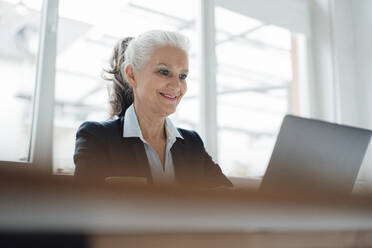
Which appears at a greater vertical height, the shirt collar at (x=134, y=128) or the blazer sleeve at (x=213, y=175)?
the shirt collar at (x=134, y=128)

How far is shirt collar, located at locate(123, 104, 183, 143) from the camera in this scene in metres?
1.68

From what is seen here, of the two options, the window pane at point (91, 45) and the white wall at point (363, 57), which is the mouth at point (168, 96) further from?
the white wall at point (363, 57)

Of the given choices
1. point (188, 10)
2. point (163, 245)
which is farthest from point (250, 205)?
point (188, 10)

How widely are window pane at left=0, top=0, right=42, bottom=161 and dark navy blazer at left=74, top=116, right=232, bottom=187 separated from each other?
0.73 metres

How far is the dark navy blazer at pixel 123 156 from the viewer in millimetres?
1505

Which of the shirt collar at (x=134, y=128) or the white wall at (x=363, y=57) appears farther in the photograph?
the white wall at (x=363, y=57)

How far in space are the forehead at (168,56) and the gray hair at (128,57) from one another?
2 centimetres

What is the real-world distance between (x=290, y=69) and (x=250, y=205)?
3.73 m

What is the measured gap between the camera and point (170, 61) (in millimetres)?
1819

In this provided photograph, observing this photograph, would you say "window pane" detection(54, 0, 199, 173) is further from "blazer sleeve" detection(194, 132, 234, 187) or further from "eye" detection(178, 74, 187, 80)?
"blazer sleeve" detection(194, 132, 234, 187)

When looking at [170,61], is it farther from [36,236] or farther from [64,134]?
[36,236]

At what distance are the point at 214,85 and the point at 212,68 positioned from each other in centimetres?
13

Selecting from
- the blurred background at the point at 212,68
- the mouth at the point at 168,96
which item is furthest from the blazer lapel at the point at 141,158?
the blurred background at the point at 212,68

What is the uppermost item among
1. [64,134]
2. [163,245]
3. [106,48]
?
[106,48]
